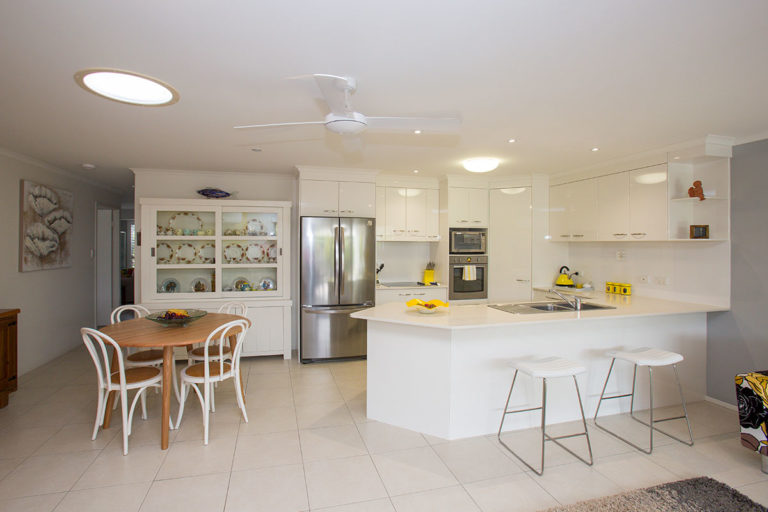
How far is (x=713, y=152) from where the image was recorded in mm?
3275

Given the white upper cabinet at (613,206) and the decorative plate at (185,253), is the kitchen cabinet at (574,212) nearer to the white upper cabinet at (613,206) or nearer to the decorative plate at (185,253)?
the white upper cabinet at (613,206)

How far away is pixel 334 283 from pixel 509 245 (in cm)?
235

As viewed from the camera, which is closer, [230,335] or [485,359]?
[485,359]

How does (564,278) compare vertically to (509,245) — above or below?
below

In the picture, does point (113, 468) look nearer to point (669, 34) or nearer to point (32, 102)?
point (32, 102)

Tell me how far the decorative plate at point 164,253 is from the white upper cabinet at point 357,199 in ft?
7.06

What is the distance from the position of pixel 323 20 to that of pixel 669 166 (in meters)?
3.52

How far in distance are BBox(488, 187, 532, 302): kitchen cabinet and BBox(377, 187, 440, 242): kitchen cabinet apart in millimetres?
779

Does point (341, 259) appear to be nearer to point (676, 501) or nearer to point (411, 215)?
point (411, 215)

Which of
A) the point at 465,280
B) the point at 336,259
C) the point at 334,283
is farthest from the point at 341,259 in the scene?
the point at 465,280

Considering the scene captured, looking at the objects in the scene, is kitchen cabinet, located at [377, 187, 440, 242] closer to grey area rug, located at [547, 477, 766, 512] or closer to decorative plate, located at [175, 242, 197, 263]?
decorative plate, located at [175, 242, 197, 263]

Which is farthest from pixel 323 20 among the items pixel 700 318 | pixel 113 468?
pixel 700 318

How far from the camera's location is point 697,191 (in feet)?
11.2

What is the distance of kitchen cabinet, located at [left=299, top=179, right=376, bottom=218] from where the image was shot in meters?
4.59
